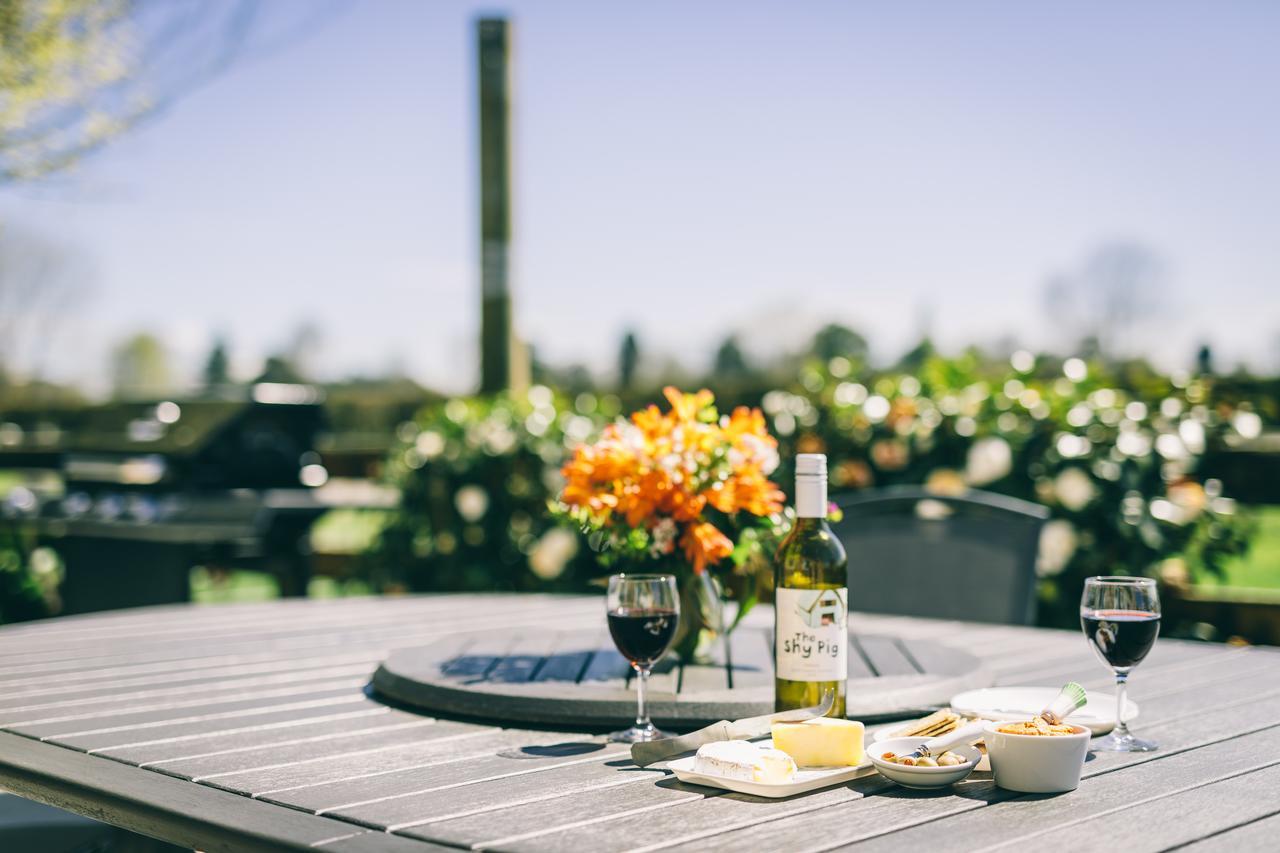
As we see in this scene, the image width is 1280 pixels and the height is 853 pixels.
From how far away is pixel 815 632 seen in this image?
53.4 inches

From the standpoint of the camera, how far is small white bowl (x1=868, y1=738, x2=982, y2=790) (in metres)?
1.20

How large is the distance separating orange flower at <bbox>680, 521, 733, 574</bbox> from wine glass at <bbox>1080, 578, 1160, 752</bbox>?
0.47 metres

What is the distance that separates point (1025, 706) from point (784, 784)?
0.49m

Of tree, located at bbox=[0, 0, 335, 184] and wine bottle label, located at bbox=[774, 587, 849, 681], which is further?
tree, located at bbox=[0, 0, 335, 184]

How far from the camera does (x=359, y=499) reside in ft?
17.6

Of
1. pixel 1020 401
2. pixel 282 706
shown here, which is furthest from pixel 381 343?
pixel 282 706

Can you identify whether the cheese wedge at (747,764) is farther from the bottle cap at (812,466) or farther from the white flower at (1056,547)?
the white flower at (1056,547)

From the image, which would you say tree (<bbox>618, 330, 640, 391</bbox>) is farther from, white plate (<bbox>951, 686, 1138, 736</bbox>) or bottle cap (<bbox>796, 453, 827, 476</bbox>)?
bottle cap (<bbox>796, 453, 827, 476</bbox>)

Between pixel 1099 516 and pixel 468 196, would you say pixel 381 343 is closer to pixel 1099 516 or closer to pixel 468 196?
pixel 468 196

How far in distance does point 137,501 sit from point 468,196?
6.76 feet

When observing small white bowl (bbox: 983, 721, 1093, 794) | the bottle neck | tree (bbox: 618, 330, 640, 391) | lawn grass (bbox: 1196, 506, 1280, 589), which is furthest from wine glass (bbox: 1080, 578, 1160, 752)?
tree (bbox: 618, 330, 640, 391)

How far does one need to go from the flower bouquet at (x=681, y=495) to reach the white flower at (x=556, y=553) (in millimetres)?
2887

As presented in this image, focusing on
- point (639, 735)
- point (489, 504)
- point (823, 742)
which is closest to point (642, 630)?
point (639, 735)

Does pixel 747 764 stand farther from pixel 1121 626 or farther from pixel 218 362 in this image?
pixel 218 362
